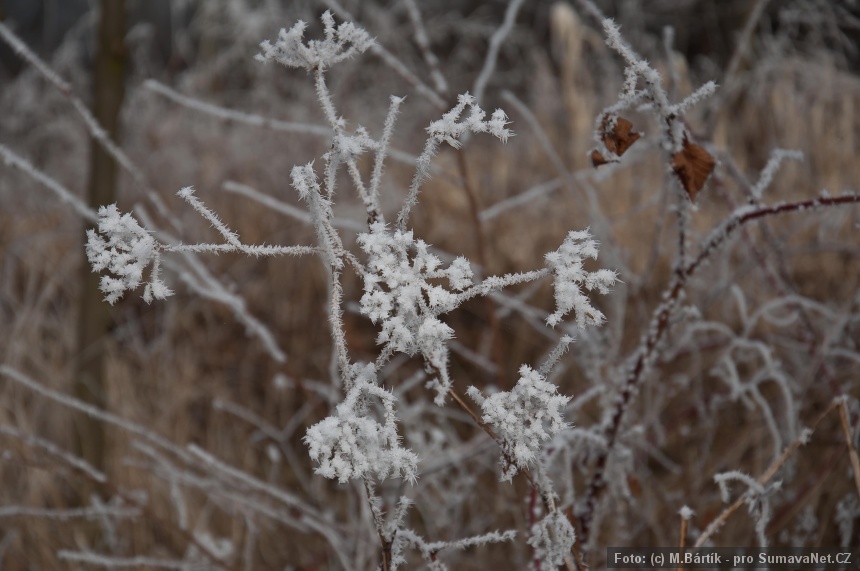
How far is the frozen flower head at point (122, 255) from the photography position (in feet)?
1.83

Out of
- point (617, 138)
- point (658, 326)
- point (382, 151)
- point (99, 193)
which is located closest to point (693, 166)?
point (617, 138)

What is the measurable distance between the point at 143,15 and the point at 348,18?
21.7 ft

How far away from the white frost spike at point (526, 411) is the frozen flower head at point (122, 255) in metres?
0.26

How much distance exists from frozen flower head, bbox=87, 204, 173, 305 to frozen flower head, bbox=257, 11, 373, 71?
174 millimetres

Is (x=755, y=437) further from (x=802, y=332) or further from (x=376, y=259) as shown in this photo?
(x=376, y=259)

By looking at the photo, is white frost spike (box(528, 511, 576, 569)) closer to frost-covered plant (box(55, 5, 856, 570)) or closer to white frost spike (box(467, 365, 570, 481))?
frost-covered plant (box(55, 5, 856, 570))

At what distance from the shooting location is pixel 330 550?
155 centimetres

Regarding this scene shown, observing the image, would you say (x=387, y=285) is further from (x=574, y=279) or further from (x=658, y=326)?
(x=658, y=326)

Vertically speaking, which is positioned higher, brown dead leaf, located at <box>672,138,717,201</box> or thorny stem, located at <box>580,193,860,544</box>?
brown dead leaf, located at <box>672,138,717,201</box>

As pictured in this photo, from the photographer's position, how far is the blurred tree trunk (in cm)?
164

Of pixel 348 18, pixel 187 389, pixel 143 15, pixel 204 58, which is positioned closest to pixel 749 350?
pixel 348 18

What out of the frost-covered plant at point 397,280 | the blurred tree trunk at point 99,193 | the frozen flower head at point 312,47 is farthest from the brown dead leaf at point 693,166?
the blurred tree trunk at point 99,193

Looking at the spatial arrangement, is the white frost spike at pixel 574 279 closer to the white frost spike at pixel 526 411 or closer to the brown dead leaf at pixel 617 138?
the white frost spike at pixel 526 411

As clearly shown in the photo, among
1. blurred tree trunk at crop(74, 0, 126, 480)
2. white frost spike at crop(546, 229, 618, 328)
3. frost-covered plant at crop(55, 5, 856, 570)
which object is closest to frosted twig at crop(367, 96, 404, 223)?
frost-covered plant at crop(55, 5, 856, 570)
